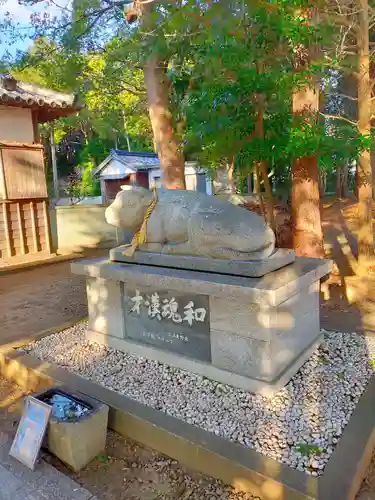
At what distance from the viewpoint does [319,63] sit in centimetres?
407

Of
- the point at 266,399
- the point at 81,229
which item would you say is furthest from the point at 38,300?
the point at 81,229

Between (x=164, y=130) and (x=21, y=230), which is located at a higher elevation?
(x=164, y=130)

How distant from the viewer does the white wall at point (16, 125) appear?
9117 mm

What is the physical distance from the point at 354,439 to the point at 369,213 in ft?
14.9

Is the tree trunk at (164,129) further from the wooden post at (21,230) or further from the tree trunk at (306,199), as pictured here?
the wooden post at (21,230)

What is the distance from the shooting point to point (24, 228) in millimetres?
9875

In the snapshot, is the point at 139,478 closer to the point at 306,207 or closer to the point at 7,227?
the point at 306,207

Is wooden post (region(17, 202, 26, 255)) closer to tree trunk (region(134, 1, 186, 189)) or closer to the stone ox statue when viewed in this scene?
tree trunk (region(134, 1, 186, 189))

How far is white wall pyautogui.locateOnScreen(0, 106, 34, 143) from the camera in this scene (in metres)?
9.12

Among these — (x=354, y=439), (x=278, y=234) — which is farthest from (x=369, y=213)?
(x=354, y=439)

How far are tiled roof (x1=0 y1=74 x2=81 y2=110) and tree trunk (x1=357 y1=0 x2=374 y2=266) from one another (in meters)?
6.86

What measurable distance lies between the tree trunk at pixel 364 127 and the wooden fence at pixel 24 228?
801cm

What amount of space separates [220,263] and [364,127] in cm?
373

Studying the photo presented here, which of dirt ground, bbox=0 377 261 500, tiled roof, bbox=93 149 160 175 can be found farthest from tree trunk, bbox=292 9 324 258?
tiled roof, bbox=93 149 160 175
